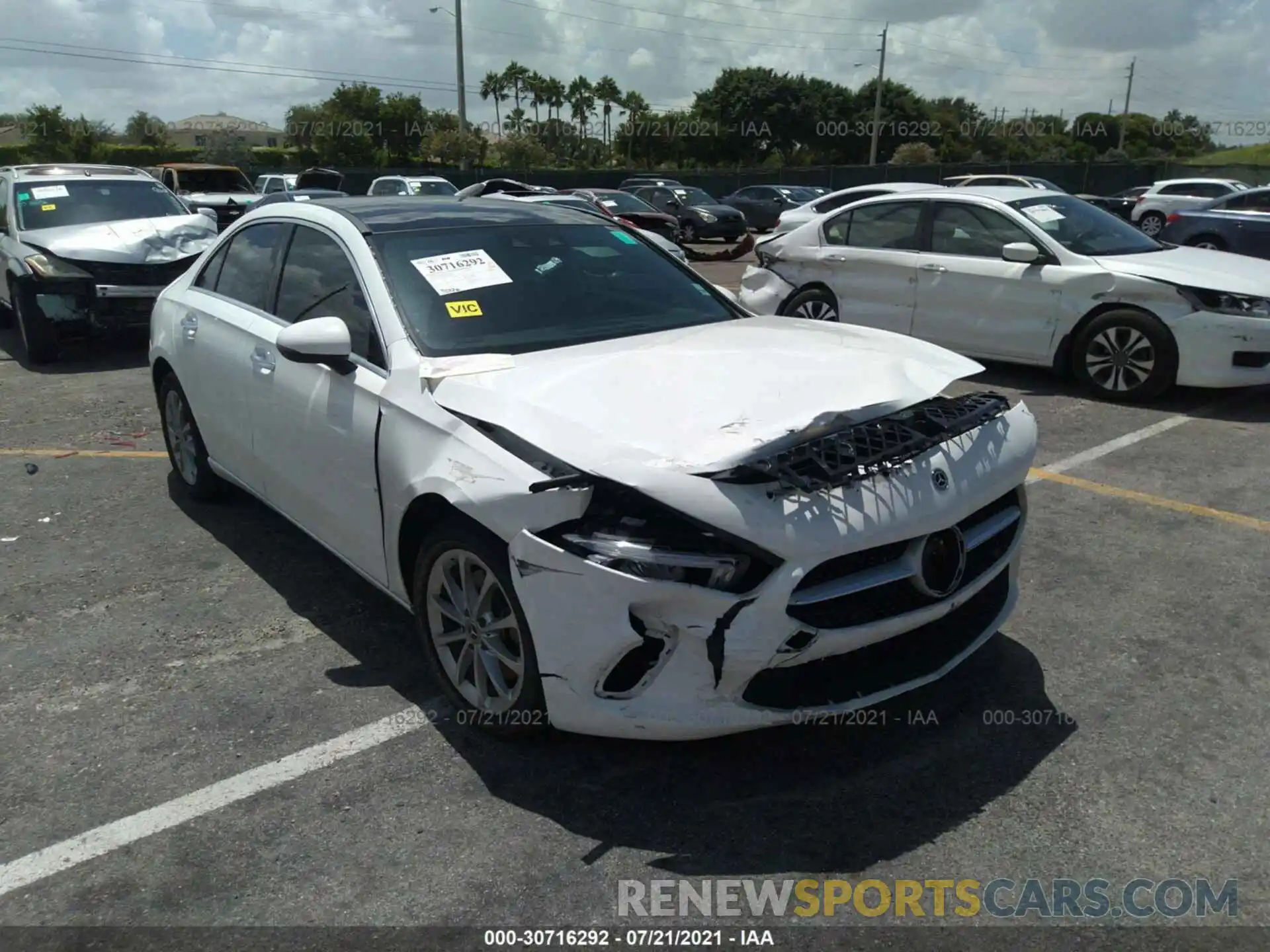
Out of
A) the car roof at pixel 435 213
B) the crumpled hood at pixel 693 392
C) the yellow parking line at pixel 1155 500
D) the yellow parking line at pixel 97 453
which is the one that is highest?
the car roof at pixel 435 213

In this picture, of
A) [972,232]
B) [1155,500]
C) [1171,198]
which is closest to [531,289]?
[1155,500]

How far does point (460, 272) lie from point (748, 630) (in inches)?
77.2

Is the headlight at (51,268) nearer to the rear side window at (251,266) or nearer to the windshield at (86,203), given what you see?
the windshield at (86,203)

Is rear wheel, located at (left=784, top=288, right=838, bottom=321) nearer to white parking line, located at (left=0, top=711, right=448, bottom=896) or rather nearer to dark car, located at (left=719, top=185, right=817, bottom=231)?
white parking line, located at (left=0, top=711, right=448, bottom=896)

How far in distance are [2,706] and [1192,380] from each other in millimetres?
7381

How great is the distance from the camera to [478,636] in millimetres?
3184

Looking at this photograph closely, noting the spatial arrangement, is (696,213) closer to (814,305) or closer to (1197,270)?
(814,305)

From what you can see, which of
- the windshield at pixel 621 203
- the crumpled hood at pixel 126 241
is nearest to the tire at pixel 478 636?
the crumpled hood at pixel 126 241

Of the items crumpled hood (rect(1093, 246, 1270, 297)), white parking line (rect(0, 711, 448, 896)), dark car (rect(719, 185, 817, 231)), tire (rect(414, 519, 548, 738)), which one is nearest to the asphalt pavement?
white parking line (rect(0, 711, 448, 896))

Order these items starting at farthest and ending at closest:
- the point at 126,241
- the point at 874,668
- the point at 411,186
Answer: the point at 411,186 < the point at 126,241 < the point at 874,668

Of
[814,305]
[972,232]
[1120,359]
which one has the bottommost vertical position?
[1120,359]

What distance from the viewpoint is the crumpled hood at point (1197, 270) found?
23.5 feet

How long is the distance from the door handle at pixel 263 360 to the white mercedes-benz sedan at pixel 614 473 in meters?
0.04

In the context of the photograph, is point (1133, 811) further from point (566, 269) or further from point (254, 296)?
point (254, 296)
